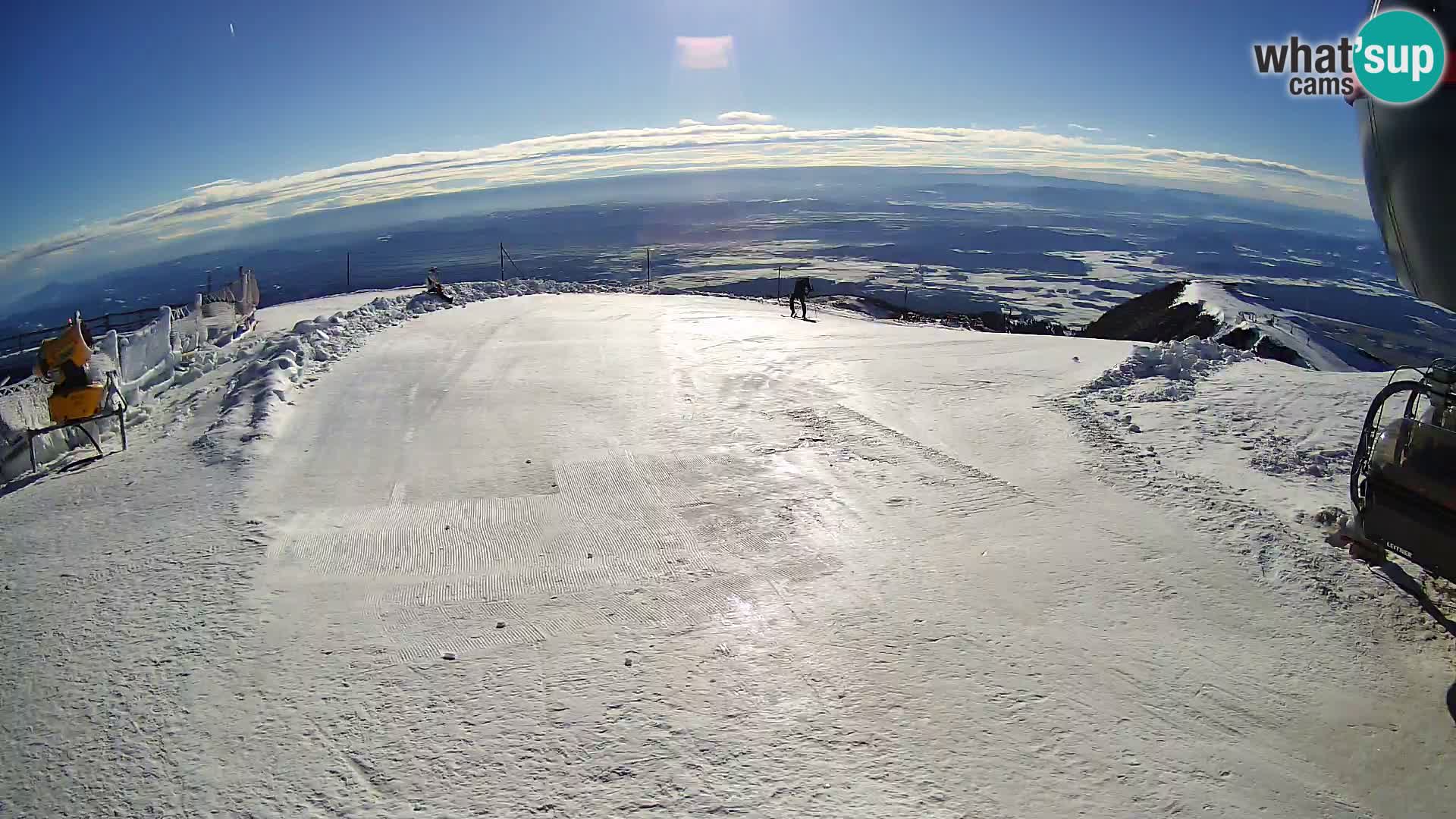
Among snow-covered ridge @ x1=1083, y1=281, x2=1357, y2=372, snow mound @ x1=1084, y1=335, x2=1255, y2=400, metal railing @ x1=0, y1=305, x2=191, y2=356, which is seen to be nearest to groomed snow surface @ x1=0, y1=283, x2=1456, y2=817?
snow mound @ x1=1084, y1=335, x2=1255, y2=400

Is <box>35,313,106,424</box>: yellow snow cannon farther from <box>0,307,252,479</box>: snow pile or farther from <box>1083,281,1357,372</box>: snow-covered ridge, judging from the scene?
<box>1083,281,1357,372</box>: snow-covered ridge

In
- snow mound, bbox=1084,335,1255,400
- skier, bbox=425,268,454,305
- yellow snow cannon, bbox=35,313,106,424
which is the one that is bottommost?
snow mound, bbox=1084,335,1255,400

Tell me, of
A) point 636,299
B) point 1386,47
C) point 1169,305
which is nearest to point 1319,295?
point 1169,305

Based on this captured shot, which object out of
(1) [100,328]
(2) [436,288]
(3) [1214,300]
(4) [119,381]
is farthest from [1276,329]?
(1) [100,328]

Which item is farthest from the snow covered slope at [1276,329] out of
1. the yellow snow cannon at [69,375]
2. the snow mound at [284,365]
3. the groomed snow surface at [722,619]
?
the yellow snow cannon at [69,375]

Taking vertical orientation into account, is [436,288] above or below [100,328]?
above

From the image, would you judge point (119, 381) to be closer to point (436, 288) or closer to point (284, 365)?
point (284, 365)

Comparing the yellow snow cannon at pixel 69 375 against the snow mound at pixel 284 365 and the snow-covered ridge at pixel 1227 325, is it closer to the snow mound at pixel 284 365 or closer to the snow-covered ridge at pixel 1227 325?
the snow mound at pixel 284 365
